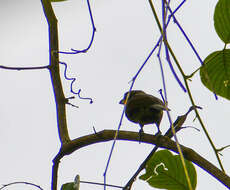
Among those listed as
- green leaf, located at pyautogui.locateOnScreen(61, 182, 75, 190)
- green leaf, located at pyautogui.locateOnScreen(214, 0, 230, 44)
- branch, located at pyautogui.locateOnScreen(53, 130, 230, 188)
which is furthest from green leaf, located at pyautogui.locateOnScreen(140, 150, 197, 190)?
green leaf, located at pyautogui.locateOnScreen(214, 0, 230, 44)

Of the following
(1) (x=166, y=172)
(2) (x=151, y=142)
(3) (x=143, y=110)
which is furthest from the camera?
(3) (x=143, y=110)

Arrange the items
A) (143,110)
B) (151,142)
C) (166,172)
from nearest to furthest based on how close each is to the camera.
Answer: (151,142) < (166,172) < (143,110)

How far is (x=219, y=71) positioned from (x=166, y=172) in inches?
17.4

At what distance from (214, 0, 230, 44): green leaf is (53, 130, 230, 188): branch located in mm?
437

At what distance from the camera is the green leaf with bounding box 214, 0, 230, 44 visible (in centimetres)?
145

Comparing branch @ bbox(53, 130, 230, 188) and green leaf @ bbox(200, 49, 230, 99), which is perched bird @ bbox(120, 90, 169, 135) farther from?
branch @ bbox(53, 130, 230, 188)

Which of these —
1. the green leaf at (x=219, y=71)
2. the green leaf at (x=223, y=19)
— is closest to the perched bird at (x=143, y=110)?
the green leaf at (x=219, y=71)

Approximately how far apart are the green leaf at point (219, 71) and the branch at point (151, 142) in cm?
30

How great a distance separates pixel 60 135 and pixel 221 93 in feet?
2.19

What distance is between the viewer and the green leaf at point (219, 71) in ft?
5.00

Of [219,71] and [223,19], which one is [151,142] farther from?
[223,19]

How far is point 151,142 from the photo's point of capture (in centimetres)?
146

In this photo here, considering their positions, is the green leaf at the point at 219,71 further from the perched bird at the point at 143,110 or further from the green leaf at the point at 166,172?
the perched bird at the point at 143,110

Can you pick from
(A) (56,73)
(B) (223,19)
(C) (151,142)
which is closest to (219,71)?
(B) (223,19)
